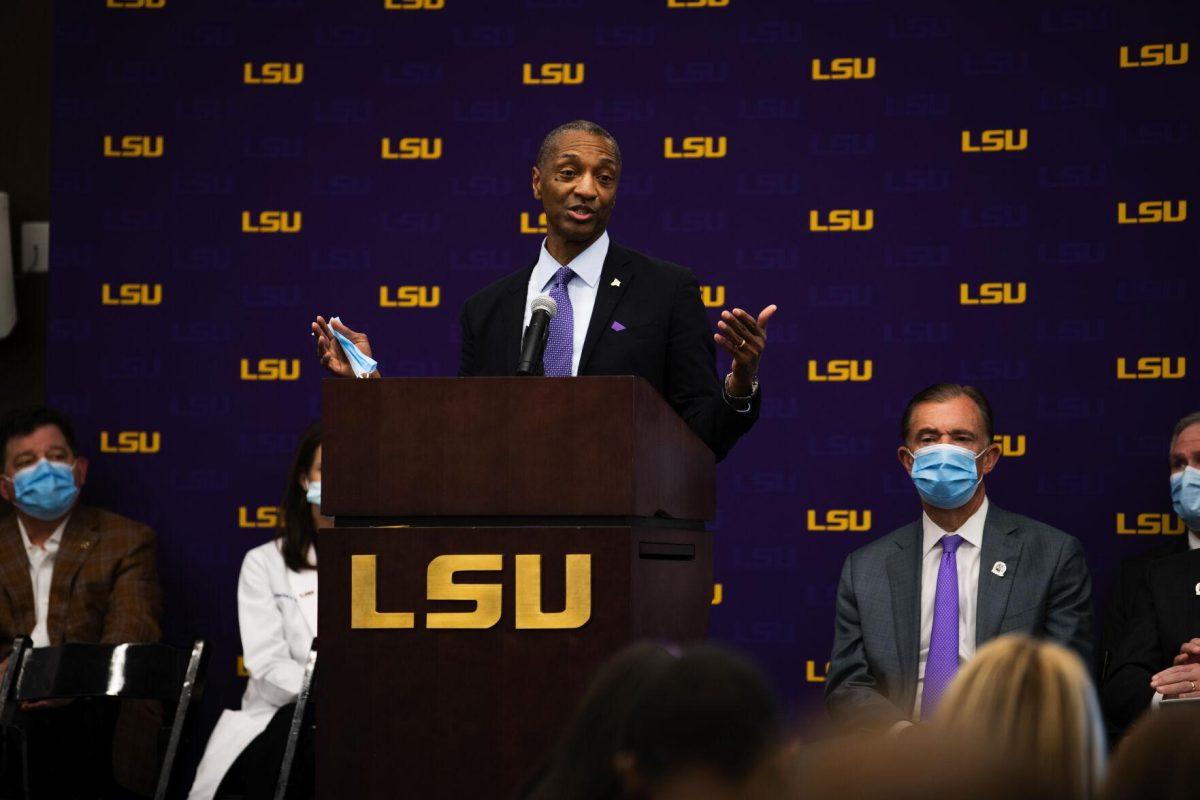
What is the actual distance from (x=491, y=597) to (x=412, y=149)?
12.3ft

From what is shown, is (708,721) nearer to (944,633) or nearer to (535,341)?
(535,341)

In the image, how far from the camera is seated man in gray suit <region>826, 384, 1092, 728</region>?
3963 mm

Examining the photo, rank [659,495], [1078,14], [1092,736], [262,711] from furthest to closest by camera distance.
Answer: [1078,14], [262,711], [659,495], [1092,736]

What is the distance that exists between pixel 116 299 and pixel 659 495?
392cm

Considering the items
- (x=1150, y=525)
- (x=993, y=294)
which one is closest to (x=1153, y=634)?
(x=1150, y=525)

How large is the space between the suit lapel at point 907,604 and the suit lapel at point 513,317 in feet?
5.06

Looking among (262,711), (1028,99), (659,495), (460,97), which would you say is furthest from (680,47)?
(659,495)

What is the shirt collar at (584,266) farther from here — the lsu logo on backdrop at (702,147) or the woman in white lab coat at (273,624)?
the lsu logo on backdrop at (702,147)

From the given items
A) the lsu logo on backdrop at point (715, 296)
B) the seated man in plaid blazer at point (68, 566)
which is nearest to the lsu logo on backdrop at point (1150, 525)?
the lsu logo on backdrop at point (715, 296)

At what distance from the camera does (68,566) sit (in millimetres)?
5242

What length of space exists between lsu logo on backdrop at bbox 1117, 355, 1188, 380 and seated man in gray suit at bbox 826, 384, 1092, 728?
1307 mm

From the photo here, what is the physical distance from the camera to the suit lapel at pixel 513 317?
3.14m

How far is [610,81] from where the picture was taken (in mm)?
5633

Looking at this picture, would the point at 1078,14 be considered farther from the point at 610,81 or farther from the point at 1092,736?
the point at 1092,736
